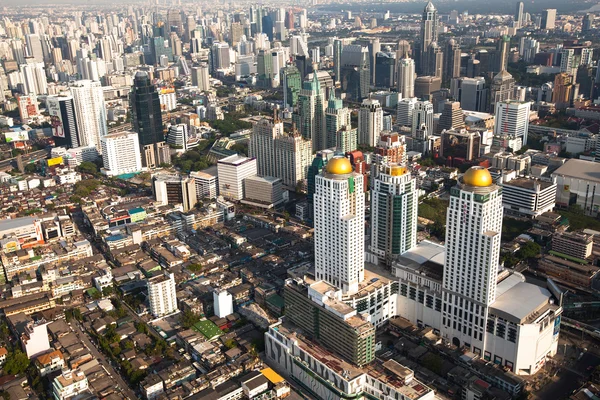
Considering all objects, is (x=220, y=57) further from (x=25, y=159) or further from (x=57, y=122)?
(x=25, y=159)

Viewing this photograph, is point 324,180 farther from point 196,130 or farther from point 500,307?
point 196,130

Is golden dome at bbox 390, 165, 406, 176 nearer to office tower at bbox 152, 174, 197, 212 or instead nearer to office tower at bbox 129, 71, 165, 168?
office tower at bbox 152, 174, 197, 212

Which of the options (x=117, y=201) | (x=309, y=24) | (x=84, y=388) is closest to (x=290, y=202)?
(x=117, y=201)

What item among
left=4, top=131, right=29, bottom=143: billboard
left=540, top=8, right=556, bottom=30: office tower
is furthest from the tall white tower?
left=540, top=8, right=556, bottom=30: office tower

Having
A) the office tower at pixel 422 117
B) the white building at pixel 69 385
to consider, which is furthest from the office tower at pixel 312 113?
the white building at pixel 69 385

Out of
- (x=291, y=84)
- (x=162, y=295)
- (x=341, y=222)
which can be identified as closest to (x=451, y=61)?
(x=291, y=84)
